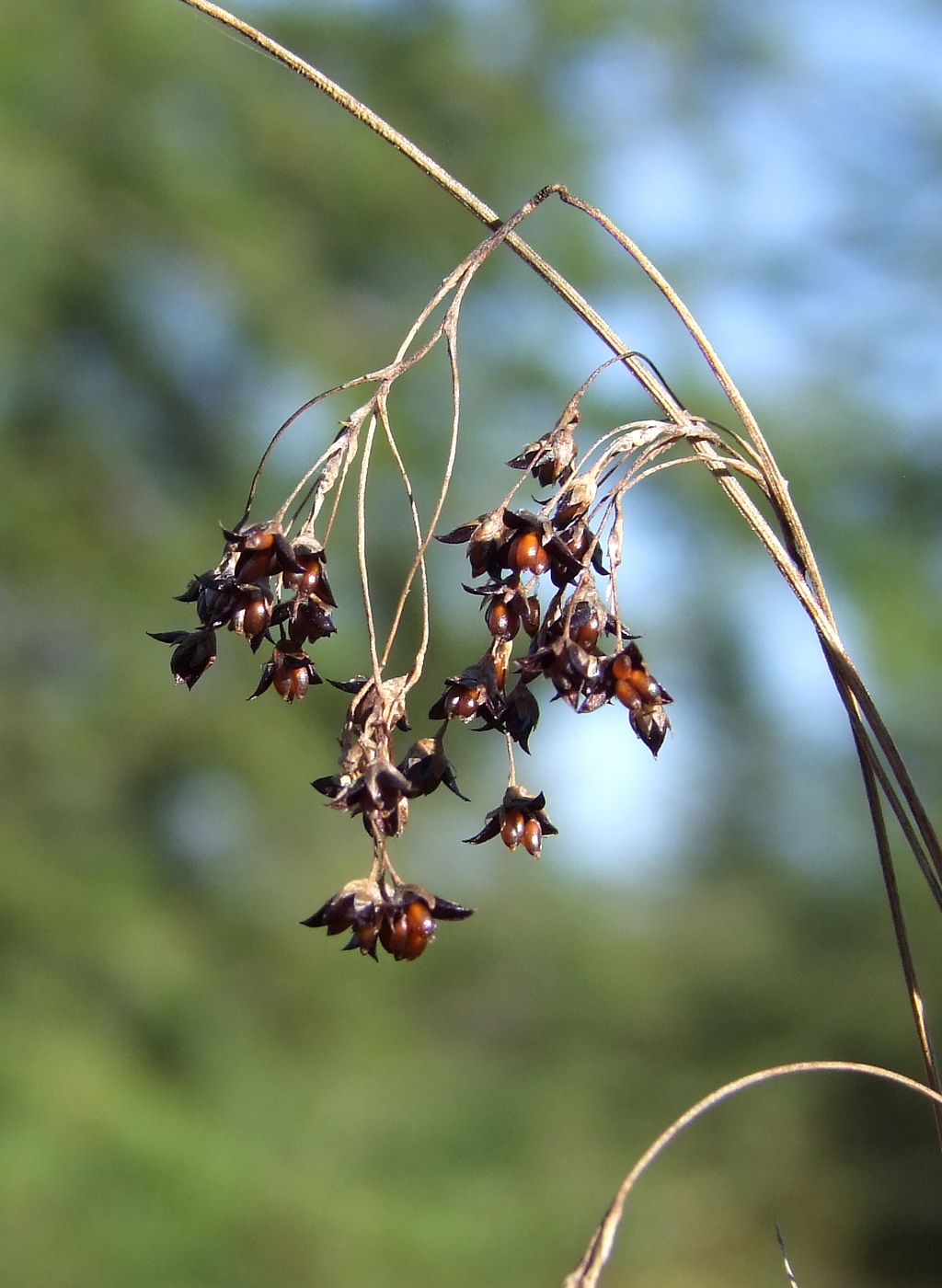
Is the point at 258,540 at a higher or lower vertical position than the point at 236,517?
lower

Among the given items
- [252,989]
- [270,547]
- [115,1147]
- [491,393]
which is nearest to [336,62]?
[491,393]

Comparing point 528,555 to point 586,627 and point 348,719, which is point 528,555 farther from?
point 348,719

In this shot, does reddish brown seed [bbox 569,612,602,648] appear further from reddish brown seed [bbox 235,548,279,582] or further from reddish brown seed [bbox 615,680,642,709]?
reddish brown seed [bbox 235,548,279,582]

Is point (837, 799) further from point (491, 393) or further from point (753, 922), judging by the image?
point (491, 393)

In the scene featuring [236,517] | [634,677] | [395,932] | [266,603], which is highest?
[236,517]

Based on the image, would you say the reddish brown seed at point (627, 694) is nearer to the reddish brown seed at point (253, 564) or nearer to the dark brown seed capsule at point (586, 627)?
the dark brown seed capsule at point (586, 627)

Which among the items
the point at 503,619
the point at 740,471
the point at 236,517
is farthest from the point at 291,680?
the point at 236,517

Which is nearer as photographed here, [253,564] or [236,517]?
[253,564]
